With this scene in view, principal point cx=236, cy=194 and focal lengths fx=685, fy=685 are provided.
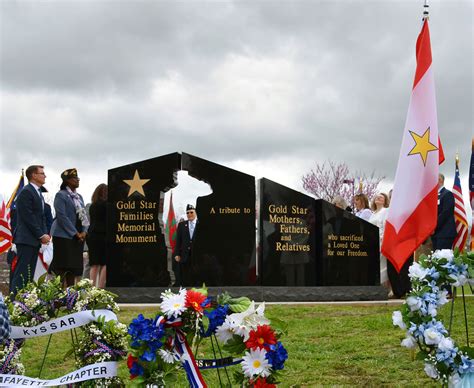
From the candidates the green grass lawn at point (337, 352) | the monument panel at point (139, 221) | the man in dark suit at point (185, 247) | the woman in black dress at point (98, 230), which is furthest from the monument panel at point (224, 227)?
the green grass lawn at point (337, 352)

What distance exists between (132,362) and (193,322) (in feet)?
1.30

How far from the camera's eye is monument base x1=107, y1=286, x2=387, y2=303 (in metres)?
10.3

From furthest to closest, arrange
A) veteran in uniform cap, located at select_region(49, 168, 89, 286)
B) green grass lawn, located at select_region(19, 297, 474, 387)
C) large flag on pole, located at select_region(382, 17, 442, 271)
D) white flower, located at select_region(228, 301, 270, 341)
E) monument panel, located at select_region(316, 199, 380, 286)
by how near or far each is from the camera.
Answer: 1. monument panel, located at select_region(316, 199, 380, 286)
2. veteran in uniform cap, located at select_region(49, 168, 89, 286)
3. large flag on pole, located at select_region(382, 17, 442, 271)
4. green grass lawn, located at select_region(19, 297, 474, 387)
5. white flower, located at select_region(228, 301, 270, 341)

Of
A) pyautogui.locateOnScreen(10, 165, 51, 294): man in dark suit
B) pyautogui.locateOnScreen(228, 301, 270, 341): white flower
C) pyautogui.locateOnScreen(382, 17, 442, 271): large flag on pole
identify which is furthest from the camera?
pyautogui.locateOnScreen(10, 165, 51, 294): man in dark suit

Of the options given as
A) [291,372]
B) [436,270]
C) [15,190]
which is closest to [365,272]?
Result: [291,372]

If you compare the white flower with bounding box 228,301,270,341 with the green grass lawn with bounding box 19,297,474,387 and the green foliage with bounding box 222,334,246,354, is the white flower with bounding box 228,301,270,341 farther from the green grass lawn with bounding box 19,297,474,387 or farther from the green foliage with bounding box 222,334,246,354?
the green grass lawn with bounding box 19,297,474,387

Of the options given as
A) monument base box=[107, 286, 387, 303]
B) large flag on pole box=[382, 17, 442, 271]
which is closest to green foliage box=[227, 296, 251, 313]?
large flag on pole box=[382, 17, 442, 271]

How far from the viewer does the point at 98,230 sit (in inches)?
426

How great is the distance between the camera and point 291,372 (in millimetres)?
5707

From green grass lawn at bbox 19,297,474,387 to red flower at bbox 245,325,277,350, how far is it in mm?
1767

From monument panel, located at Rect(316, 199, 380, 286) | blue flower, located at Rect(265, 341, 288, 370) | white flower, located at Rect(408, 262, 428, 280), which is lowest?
blue flower, located at Rect(265, 341, 288, 370)

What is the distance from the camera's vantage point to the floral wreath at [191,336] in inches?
144

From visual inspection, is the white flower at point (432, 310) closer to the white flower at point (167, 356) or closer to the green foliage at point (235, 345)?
the green foliage at point (235, 345)

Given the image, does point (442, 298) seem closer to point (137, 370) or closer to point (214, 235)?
point (137, 370)
